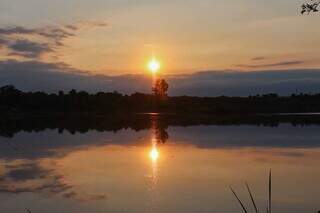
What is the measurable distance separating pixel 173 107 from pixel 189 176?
78.0 meters

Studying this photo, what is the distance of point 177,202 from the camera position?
14.2m

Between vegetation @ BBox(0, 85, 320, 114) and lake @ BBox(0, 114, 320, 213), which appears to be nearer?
lake @ BBox(0, 114, 320, 213)

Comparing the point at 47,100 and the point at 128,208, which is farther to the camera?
the point at 47,100

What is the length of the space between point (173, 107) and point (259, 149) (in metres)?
68.0

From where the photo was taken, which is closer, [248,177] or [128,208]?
[128,208]

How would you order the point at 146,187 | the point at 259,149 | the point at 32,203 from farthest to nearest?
the point at 259,149
the point at 146,187
the point at 32,203

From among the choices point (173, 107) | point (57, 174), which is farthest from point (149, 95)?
point (57, 174)

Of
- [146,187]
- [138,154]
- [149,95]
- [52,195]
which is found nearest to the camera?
[52,195]

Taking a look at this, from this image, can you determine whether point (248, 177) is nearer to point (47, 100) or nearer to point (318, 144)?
point (318, 144)

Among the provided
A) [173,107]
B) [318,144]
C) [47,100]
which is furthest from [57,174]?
[173,107]

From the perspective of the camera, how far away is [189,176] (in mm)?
18625

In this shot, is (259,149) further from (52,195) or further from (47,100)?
(47,100)

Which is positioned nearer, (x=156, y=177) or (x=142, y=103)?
(x=156, y=177)

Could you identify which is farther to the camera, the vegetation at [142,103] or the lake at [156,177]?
the vegetation at [142,103]
